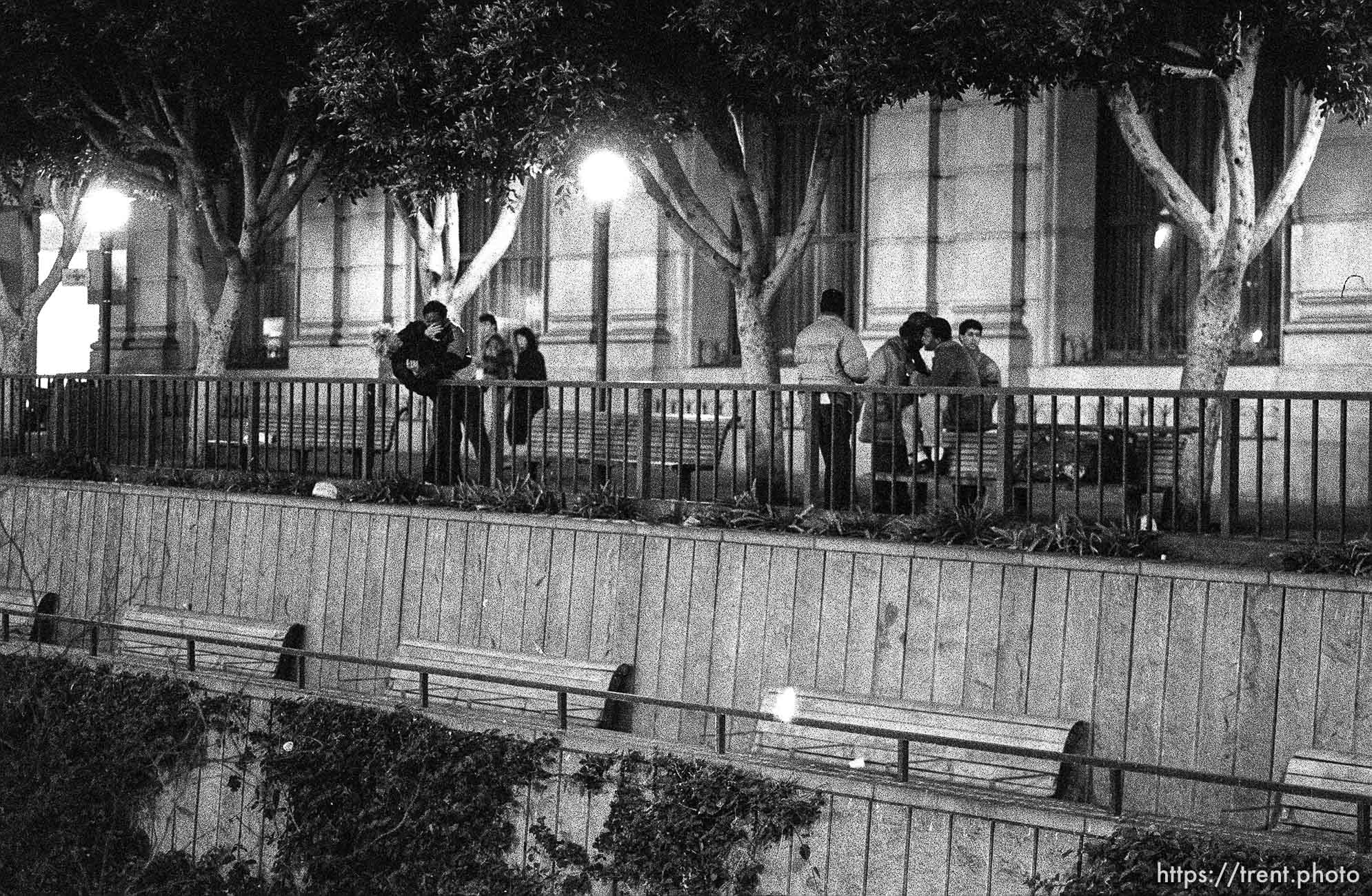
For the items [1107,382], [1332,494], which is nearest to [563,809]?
[1332,494]

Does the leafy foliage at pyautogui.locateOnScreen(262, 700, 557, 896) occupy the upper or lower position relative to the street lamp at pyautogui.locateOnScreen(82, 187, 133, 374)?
lower

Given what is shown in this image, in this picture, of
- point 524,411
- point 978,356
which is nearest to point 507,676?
point 524,411

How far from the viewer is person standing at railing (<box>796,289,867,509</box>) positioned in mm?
13031

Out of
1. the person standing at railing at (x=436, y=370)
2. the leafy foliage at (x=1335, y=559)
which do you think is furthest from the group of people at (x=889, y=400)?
the person standing at railing at (x=436, y=370)

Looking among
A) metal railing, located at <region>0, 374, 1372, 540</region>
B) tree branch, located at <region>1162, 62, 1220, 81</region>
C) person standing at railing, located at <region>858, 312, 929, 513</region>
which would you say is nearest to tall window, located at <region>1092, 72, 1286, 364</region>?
metal railing, located at <region>0, 374, 1372, 540</region>

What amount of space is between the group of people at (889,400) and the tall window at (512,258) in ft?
30.6

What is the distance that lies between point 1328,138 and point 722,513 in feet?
24.8

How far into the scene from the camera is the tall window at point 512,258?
79.7ft

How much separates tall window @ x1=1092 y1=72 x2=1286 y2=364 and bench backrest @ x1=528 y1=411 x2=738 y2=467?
573 cm

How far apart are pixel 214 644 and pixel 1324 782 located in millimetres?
9398

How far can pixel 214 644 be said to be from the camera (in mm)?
15742

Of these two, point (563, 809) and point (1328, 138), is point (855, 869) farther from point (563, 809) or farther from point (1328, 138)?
point (1328, 138)

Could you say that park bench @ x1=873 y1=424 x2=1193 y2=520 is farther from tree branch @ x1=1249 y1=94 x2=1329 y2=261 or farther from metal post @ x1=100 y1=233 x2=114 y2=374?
metal post @ x1=100 y1=233 x2=114 y2=374

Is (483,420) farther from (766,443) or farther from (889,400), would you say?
(889,400)
